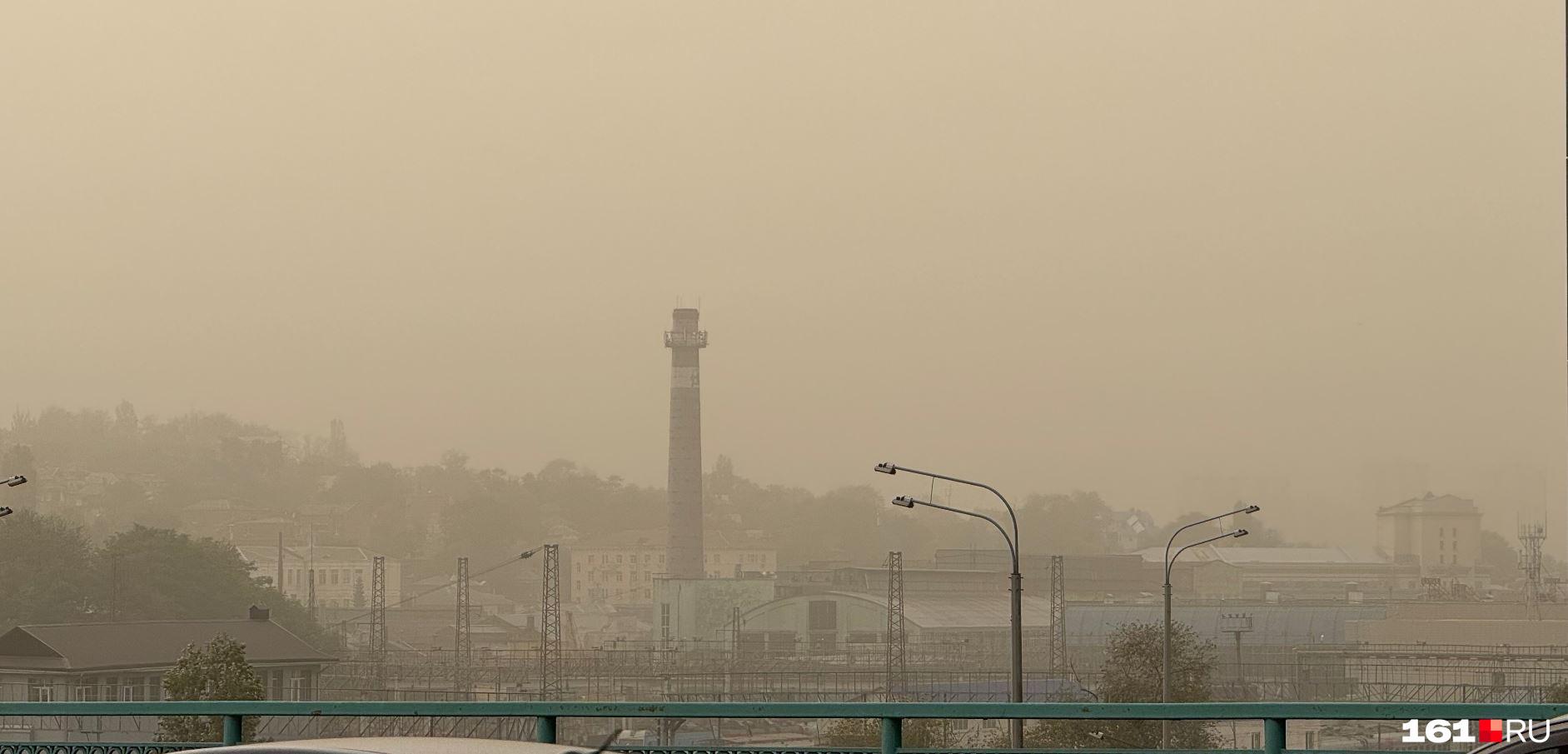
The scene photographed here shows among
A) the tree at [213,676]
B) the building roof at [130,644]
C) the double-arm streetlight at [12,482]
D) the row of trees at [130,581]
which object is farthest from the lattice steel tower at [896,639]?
the double-arm streetlight at [12,482]

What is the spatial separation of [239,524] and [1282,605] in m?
123

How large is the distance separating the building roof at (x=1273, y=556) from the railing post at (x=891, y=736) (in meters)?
169

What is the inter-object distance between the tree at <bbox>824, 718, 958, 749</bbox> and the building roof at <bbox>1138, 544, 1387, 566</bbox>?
111 m

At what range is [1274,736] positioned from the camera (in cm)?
688

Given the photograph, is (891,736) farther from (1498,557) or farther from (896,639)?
(1498,557)

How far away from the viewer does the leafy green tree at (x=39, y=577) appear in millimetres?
118750

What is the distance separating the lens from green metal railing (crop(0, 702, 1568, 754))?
6676mm

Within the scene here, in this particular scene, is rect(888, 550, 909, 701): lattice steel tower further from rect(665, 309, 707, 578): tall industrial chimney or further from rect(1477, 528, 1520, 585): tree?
rect(1477, 528, 1520, 585): tree

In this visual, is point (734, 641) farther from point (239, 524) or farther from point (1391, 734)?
point (239, 524)

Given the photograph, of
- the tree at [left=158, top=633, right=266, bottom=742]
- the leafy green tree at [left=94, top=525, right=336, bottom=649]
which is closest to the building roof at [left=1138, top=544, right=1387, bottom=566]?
the leafy green tree at [left=94, top=525, right=336, bottom=649]

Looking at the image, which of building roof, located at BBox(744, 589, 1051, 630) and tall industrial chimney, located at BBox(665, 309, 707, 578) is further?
tall industrial chimney, located at BBox(665, 309, 707, 578)

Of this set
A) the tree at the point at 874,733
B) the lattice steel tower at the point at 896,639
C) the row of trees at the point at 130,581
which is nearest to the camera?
the tree at the point at 874,733

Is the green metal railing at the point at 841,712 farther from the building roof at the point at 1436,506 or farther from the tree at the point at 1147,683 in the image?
the building roof at the point at 1436,506

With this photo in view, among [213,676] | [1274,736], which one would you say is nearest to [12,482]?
[213,676]
